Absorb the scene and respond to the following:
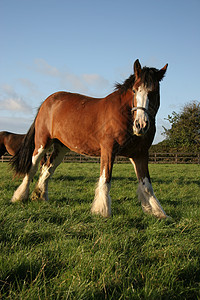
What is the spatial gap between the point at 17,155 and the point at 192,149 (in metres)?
29.3

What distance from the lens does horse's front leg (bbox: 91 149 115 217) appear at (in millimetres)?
3336

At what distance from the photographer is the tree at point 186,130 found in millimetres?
33650

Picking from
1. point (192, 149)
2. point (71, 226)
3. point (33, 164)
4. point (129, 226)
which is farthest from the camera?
point (192, 149)

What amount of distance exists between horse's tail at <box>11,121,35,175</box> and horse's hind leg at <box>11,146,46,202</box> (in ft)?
0.35

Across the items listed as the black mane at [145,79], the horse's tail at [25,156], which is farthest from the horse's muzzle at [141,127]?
the horse's tail at [25,156]

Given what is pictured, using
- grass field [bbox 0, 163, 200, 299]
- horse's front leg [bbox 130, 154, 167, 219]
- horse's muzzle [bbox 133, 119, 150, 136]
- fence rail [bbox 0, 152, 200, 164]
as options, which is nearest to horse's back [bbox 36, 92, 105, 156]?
horse's front leg [bbox 130, 154, 167, 219]

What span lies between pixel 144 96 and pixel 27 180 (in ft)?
9.03

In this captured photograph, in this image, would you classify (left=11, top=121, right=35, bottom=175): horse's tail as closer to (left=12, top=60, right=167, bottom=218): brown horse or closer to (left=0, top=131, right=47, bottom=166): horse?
(left=12, top=60, right=167, bottom=218): brown horse

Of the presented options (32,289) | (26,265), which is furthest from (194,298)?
(26,265)

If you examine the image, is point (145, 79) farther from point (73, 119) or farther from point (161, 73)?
point (73, 119)

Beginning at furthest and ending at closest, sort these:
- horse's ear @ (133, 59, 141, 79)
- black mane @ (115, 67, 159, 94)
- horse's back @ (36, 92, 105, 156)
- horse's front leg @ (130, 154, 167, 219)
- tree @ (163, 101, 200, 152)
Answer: tree @ (163, 101, 200, 152) < horse's back @ (36, 92, 105, 156) < horse's front leg @ (130, 154, 167, 219) < horse's ear @ (133, 59, 141, 79) < black mane @ (115, 67, 159, 94)

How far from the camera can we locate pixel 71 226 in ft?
8.96

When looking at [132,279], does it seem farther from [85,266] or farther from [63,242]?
[63,242]

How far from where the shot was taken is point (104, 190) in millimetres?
3469
